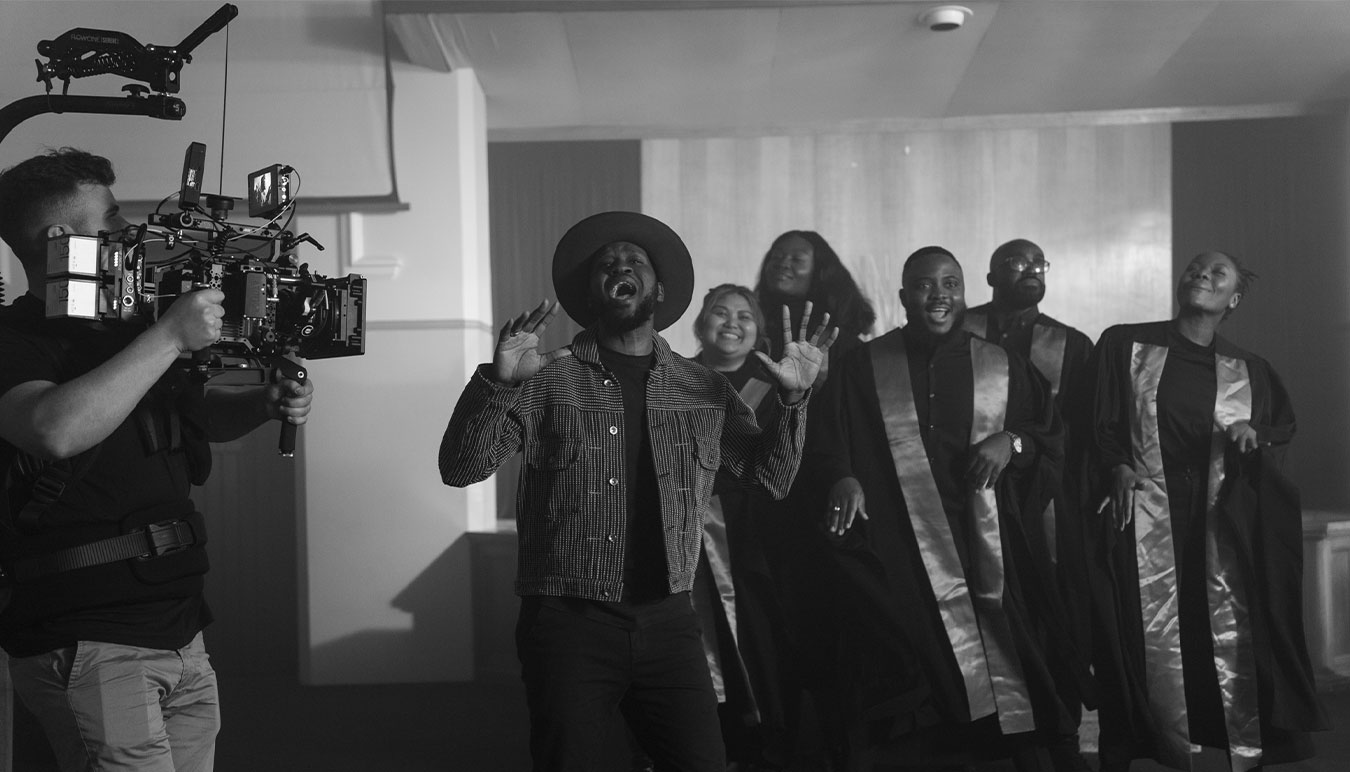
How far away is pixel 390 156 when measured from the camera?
4020mm

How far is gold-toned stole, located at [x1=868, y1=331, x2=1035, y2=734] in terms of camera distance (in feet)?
11.0

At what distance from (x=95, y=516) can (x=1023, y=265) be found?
10.8ft

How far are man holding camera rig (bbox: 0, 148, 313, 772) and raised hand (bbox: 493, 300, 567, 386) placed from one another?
1.81 ft

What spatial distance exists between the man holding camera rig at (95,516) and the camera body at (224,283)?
0.06 meters

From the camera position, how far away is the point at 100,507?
1.47 metres

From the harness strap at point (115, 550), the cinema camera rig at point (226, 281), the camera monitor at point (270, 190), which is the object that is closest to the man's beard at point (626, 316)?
the cinema camera rig at point (226, 281)

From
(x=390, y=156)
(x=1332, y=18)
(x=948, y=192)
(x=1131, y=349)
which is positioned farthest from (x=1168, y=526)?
(x=390, y=156)

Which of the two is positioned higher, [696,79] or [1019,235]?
[696,79]

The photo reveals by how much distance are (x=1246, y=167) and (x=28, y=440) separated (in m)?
4.25

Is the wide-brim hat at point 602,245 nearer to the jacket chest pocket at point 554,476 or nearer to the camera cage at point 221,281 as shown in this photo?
the jacket chest pocket at point 554,476

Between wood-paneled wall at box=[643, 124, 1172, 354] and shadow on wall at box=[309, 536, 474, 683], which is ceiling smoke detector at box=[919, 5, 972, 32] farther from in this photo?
shadow on wall at box=[309, 536, 474, 683]

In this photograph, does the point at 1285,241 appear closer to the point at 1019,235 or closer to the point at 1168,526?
the point at 1019,235

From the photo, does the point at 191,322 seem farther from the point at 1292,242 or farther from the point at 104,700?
the point at 1292,242

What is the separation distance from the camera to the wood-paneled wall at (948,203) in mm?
3943
